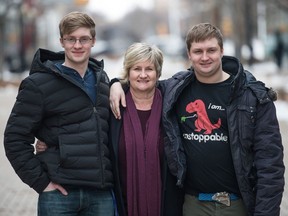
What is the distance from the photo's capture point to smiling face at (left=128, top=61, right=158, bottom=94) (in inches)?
165

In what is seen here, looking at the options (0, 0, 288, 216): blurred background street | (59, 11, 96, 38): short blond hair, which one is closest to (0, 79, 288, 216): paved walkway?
(0, 0, 288, 216): blurred background street

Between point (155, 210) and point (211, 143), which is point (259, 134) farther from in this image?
point (155, 210)

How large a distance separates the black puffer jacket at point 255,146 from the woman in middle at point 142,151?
0.59ft

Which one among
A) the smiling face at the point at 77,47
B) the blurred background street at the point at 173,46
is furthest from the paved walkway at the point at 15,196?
the smiling face at the point at 77,47

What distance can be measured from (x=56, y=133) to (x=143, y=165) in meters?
0.60

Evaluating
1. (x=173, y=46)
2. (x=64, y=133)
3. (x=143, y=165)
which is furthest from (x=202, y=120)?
(x=173, y=46)

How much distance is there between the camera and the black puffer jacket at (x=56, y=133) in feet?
13.1

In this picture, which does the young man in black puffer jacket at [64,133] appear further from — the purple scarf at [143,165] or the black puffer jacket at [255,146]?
the black puffer jacket at [255,146]

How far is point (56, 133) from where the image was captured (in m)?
4.02

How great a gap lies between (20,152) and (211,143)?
1200 mm

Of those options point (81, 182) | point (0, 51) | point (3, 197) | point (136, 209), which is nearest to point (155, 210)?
point (136, 209)

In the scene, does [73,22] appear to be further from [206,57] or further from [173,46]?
[173,46]

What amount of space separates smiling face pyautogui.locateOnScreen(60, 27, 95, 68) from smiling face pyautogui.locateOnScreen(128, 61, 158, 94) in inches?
13.4

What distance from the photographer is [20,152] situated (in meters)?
4.02
